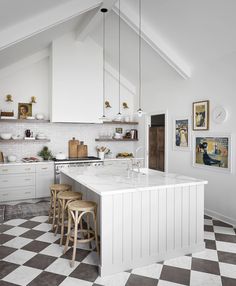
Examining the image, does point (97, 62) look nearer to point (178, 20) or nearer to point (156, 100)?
point (156, 100)

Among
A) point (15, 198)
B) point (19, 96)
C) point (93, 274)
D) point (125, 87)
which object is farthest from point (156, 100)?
point (93, 274)

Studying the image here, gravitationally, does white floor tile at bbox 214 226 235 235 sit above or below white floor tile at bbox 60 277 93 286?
above

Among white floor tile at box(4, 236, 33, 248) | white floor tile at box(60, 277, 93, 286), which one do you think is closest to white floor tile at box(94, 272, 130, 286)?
white floor tile at box(60, 277, 93, 286)

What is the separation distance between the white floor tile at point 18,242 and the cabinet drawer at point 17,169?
200 cm

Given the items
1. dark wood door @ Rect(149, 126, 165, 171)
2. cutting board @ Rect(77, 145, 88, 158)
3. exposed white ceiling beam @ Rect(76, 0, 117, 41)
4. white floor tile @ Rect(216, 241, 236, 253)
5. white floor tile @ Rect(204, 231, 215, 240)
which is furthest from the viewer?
cutting board @ Rect(77, 145, 88, 158)

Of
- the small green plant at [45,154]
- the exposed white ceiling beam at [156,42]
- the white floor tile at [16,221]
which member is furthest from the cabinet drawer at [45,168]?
the exposed white ceiling beam at [156,42]

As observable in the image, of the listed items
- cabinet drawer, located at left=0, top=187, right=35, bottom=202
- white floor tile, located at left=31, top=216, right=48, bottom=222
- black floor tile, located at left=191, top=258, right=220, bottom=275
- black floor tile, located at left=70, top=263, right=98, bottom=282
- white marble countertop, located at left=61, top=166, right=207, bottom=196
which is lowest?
black floor tile, located at left=70, top=263, right=98, bottom=282

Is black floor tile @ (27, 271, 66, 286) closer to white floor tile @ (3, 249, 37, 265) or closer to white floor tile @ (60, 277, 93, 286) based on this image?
white floor tile @ (60, 277, 93, 286)

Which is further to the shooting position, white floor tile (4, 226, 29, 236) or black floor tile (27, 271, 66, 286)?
white floor tile (4, 226, 29, 236)

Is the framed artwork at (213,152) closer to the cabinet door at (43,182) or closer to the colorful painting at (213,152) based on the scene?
the colorful painting at (213,152)

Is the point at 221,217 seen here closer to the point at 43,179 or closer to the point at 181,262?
the point at 181,262

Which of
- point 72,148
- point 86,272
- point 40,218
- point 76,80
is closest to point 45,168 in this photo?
point 72,148

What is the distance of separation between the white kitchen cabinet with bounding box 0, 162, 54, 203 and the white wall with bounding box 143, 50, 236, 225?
108 inches

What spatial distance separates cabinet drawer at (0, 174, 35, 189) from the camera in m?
5.29
